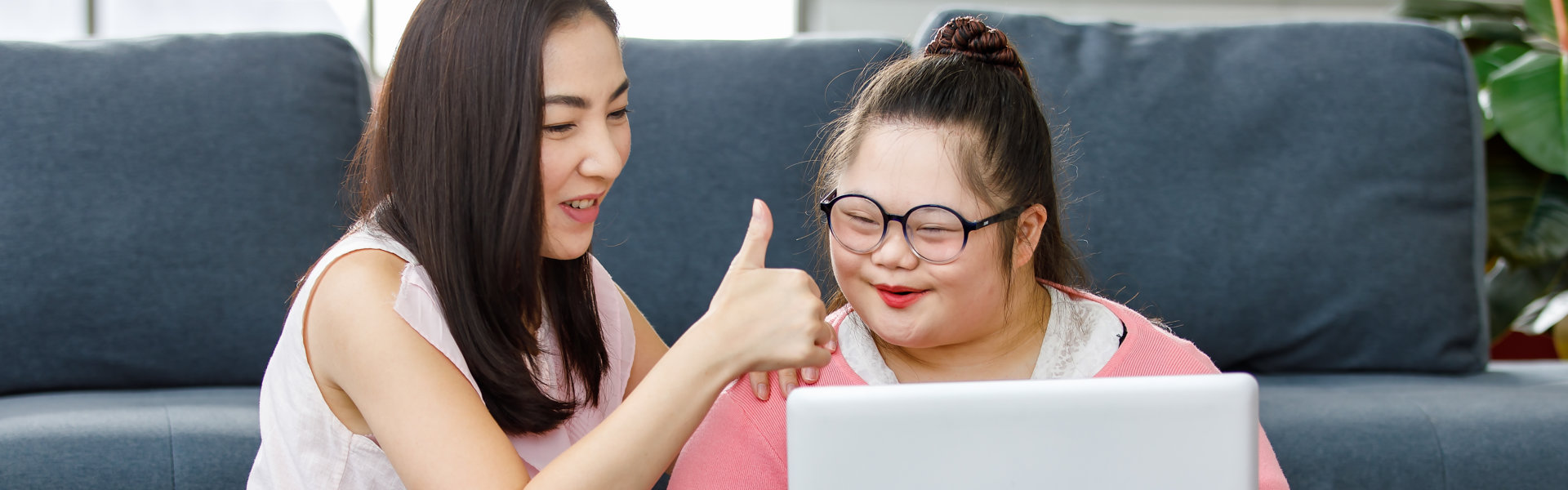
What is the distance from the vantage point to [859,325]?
3.34ft

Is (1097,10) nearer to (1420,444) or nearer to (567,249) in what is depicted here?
(1420,444)

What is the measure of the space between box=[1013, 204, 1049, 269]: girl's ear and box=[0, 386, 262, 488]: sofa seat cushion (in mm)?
946

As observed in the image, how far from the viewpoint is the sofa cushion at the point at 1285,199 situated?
62.8 inches

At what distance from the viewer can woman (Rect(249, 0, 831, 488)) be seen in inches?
33.5

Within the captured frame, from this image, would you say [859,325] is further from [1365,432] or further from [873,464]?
[1365,432]

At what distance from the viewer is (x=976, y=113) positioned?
94 centimetres

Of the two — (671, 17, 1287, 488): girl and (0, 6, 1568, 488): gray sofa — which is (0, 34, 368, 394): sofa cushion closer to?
(0, 6, 1568, 488): gray sofa

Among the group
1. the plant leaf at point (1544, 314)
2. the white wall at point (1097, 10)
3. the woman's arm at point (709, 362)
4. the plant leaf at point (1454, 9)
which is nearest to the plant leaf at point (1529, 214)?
the plant leaf at point (1544, 314)

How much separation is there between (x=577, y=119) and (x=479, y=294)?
0.19 metres

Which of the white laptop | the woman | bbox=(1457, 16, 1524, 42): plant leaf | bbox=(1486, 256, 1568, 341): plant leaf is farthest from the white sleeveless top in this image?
bbox=(1457, 16, 1524, 42): plant leaf

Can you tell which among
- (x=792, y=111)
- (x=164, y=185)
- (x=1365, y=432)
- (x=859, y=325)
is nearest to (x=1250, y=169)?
(x=1365, y=432)

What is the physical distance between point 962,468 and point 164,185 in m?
1.44

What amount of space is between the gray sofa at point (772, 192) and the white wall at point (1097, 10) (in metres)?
2.19

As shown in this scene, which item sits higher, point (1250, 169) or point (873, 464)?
point (873, 464)
